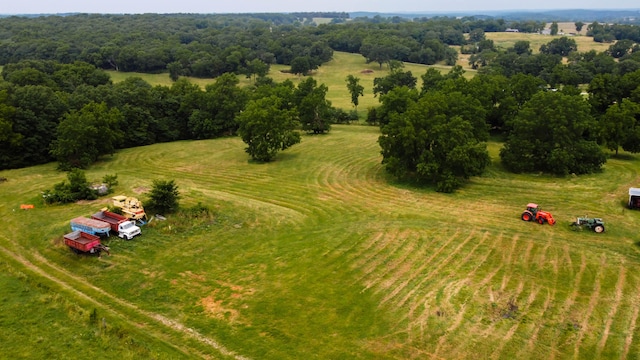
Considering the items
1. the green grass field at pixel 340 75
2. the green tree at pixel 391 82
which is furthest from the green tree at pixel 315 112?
the green grass field at pixel 340 75

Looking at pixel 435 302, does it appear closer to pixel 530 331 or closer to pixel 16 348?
pixel 530 331

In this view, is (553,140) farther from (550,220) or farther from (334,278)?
(334,278)

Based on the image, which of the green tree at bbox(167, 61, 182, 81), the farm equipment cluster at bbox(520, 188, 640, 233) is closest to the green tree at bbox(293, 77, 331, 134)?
the farm equipment cluster at bbox(520, 188, 640, 233)

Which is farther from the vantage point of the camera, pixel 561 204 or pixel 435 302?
→ pixel 561 204

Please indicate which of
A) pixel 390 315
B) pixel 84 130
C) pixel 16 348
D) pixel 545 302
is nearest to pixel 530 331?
pixel 545 302

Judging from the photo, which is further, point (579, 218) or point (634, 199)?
point (634, 199)

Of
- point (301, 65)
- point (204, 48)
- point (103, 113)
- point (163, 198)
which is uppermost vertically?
point (204, 48)

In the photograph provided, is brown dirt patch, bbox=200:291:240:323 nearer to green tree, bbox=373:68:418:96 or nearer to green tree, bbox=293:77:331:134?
green tree, bbox=293:77:331:134

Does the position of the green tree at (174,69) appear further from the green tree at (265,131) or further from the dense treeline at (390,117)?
the green tree at (265,131)

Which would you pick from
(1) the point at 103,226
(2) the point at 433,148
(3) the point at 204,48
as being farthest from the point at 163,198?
(3) the point at 204,48
